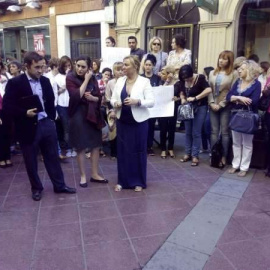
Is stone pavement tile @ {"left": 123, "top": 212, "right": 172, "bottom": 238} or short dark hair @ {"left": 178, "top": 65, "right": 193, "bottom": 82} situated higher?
short dark hair @ {"left": 178, "top": 65, "right": 193, "bottom": 82}

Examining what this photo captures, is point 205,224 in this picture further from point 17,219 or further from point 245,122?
point 17,219

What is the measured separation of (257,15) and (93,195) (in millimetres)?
6319

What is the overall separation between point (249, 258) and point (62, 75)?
448cm

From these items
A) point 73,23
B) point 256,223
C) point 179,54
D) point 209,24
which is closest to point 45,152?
point 256,223

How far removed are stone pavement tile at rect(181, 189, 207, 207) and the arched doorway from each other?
5.19m

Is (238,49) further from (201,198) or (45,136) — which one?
(45,136)

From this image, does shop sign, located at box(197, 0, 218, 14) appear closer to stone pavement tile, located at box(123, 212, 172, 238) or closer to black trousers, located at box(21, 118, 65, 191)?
black trousers, located at box(21, 118, 65, 191)

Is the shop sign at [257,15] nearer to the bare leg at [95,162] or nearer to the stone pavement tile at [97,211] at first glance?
the bare leg at [95,162]

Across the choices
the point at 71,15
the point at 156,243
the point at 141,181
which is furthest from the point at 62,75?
the point at 71,15

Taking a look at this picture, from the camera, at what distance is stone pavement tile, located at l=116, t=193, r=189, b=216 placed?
12.8 ft

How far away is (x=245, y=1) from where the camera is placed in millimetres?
7766

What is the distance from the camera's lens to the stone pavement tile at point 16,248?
9.36 ft

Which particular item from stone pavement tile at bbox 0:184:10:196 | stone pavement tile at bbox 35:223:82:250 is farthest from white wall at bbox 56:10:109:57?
stone pavement tile at bbox 35:223:82:250

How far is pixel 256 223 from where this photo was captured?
3572 mm
